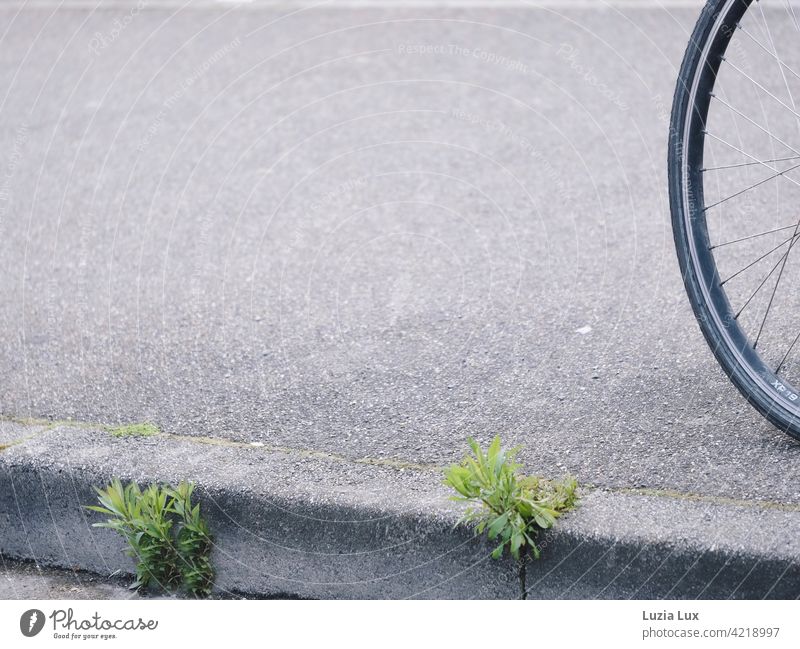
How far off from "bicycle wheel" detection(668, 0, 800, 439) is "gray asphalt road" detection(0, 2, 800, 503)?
5.7 inches

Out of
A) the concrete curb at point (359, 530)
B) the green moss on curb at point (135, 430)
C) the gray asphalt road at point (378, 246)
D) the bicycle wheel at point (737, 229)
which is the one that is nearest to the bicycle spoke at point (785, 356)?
the bicycle wheel at point (737, 229)

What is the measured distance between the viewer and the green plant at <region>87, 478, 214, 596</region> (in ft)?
7.79

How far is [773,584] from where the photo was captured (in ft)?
6.46

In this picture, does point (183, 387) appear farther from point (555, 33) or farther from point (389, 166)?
point (555, 33)

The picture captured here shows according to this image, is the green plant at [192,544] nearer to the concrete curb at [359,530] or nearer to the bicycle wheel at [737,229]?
the concrete curb at [359,530]

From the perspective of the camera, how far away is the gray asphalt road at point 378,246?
2.73 meters

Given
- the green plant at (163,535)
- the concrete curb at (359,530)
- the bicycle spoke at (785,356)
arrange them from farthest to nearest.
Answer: the bicycle spoke at (785,356)
the green plant at (163,535)
the concrete curb at (359,530)

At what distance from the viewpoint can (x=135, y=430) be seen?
276 cm

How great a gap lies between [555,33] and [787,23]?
127 cm

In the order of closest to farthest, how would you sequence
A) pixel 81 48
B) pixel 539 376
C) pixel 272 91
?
1. pixel 539 376
2. pixel 272 91
3. pixel 81 48

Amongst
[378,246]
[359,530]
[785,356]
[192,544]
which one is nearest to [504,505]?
[359,530]

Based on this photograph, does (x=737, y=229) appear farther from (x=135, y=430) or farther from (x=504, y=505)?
(x=135, y=430)

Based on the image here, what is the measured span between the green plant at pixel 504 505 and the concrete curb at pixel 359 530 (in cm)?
3

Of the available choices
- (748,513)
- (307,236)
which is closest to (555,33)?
(307,236)
